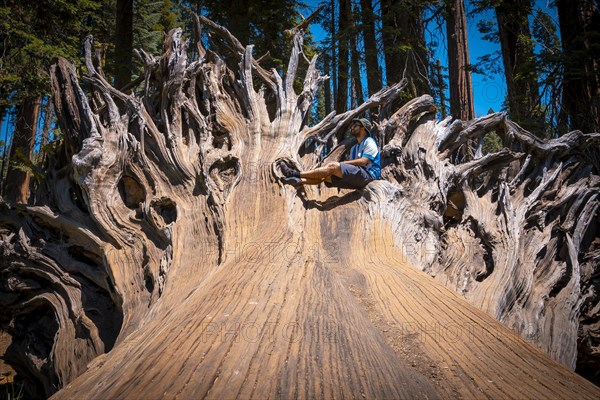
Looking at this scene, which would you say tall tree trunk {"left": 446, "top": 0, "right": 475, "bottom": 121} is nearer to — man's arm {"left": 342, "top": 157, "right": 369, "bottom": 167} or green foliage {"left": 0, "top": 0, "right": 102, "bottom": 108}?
man's arm {"left": 342, "top": 157, "right": 369, "bottom": 167}

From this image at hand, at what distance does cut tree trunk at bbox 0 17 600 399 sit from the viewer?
1.81 m

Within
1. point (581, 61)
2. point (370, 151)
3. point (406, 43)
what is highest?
point (406, 43)

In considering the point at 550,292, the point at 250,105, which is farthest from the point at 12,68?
the point at 550,292

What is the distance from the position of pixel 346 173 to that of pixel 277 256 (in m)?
1.65

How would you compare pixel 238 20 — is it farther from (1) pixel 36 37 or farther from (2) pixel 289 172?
(2) pixel 289 172

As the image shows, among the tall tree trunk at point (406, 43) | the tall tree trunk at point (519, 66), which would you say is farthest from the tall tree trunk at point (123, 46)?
the tall tree trunk at point (519, 66)

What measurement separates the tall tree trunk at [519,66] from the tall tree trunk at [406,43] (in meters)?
1.75

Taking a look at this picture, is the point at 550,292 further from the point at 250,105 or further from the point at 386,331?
the point at 250,105

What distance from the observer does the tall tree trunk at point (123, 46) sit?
29.4 feet

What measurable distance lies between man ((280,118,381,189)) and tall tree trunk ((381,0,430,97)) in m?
4.60

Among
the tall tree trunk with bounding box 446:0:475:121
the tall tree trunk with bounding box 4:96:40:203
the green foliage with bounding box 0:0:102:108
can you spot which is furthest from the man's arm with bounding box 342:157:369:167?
the tall tree trunk with bounding box 4:96:40:203

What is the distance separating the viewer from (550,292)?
4.40m

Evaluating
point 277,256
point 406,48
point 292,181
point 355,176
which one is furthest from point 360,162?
point 406,48

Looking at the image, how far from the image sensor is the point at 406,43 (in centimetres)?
898
